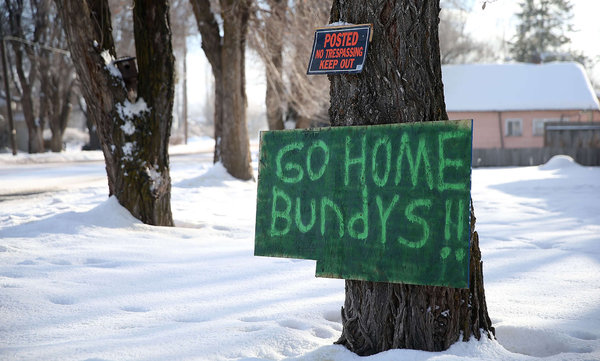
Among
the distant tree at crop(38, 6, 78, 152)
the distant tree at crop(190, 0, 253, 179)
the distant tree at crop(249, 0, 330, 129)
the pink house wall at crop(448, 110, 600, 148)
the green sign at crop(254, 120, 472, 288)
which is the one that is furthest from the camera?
the pink house wall at crop(448, 110, 600, 148)

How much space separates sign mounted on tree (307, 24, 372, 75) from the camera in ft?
10.1

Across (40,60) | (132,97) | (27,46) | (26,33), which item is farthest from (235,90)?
(26,33)

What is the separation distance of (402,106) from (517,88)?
97.4 ft

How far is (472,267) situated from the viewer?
3217 millimetres

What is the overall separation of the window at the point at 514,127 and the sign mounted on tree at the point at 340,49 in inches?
1116

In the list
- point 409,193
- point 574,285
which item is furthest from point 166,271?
point 574,285

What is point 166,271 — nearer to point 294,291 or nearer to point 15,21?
point 294,291

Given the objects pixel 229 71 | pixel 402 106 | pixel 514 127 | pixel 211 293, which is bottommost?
pixel 211 293

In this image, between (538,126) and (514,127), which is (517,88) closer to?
(514,127)

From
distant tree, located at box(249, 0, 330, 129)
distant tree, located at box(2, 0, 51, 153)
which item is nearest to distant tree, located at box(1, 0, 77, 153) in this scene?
distant tree, located at box(2, 0, 51, 153)

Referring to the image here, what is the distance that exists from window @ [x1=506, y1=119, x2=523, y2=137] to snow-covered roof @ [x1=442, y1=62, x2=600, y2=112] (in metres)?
0.84

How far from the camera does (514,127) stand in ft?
97.2

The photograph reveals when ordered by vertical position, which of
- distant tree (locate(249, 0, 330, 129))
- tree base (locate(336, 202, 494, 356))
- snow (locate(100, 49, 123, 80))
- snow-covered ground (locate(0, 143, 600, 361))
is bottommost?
snow-covered ground (locate(0, 143, 600, 361))

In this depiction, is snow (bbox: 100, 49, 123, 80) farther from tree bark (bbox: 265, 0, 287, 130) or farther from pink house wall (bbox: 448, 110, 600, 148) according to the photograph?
pink house wall (bbox: 448, 110, 600, 148)
